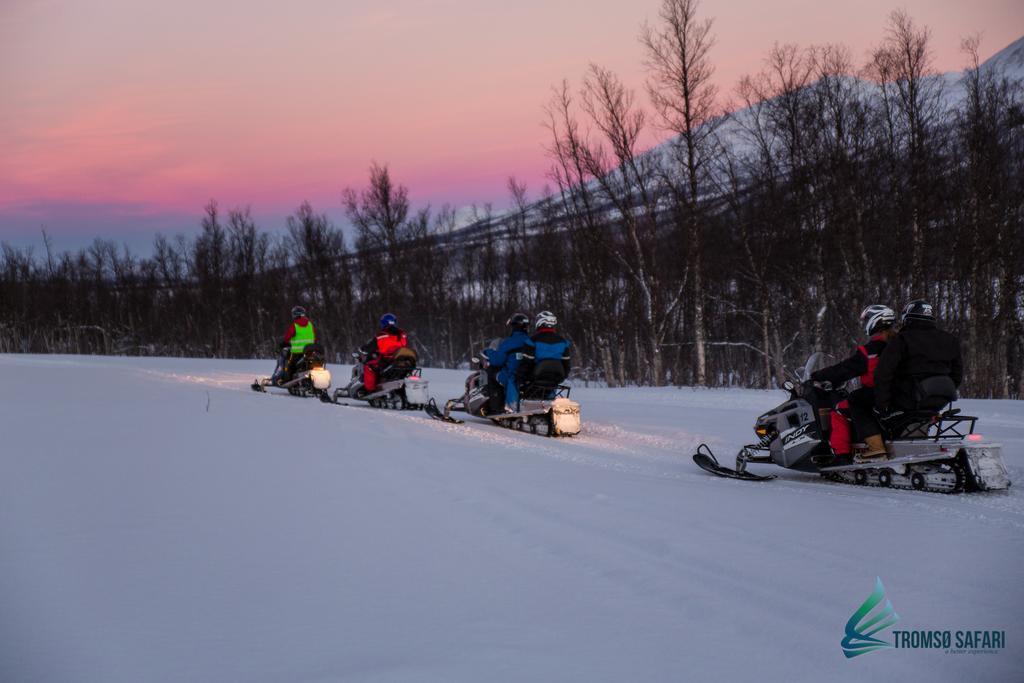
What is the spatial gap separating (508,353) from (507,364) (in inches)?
6.9

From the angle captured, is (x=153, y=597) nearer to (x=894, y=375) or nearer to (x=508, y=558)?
(x=508, y=558)

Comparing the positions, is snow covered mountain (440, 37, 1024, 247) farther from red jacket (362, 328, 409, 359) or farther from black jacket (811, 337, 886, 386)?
black jacket (811, 337, 886, 386)

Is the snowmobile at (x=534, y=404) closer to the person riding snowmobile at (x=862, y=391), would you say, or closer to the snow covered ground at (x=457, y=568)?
→ the snow covered ground at (x=457, y=568)

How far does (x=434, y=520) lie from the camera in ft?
16.5

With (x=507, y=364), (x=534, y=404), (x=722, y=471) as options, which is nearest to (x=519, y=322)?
(x=507, y=364)

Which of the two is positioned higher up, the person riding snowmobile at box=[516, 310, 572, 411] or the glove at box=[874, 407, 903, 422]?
the person riding snowmobile at box=[516, 310, 572, 411]

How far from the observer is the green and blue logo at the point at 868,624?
320cm

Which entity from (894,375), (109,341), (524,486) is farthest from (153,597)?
(109,341)

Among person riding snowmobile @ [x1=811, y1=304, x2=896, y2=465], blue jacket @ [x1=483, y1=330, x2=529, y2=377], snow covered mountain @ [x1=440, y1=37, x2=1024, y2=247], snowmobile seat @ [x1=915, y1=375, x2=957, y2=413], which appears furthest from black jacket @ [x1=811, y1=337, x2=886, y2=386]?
snow covered mountain @ [x1=440, y1=37, x2=1024, y2=247]

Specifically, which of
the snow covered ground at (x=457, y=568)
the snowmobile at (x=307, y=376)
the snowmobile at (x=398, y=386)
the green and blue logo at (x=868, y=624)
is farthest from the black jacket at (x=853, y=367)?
the snowmobile at (x=307, y=376)

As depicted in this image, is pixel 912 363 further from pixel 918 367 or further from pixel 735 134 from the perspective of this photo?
pixel 735 134

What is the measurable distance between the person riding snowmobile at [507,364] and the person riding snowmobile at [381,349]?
2891mm

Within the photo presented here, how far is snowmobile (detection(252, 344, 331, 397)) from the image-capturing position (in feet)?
52.5

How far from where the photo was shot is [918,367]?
6559mm
